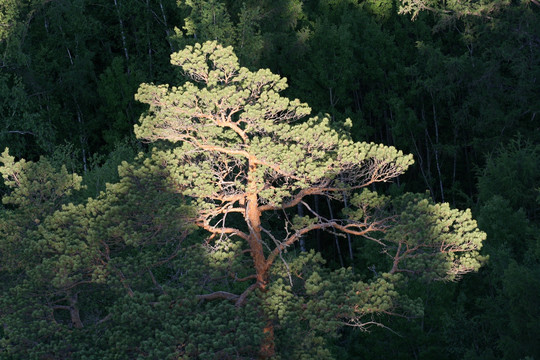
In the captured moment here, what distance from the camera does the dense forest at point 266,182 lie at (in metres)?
14.1

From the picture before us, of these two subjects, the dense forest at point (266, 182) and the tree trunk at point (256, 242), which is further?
the tree trunk at point (256, 242)

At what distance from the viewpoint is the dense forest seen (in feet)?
46.3

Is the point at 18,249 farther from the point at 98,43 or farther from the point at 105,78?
the point at 98,43

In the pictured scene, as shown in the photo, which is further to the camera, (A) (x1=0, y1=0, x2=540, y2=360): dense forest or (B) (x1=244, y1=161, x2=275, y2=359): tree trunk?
(B) (x1=244, y1=161, x2=275, y2=359): tree trunk

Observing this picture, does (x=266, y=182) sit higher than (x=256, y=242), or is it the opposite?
(x=266, y=182)

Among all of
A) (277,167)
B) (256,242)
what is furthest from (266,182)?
(256,242)

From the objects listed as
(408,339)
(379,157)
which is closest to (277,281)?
(379,157)

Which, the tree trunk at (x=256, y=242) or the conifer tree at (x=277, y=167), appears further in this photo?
the tree trunk at (x=256, y=242)

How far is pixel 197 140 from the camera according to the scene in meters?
14.8

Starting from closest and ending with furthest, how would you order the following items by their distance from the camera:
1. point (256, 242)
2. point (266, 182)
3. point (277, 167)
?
point (277, 167) → point (266, 182) → point (256, 242)

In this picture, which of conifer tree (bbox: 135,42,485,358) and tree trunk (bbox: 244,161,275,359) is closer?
conifer tree (bbox: 135,42,485,358)

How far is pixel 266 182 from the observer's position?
14672 mm

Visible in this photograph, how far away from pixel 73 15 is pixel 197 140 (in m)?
19.7

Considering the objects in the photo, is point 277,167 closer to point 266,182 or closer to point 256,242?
point 266,182
